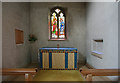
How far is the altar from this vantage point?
13.2ft

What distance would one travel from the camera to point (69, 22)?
519 cm

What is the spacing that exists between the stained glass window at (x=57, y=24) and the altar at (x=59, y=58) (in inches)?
57.4

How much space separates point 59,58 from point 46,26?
2.02 m

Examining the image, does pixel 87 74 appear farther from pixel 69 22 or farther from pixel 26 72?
pixel 69 22

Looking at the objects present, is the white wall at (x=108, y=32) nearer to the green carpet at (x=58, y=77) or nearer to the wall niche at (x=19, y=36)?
the green carpet at (x=58, y=77)

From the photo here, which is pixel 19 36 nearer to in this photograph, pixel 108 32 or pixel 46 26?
pixel 46 26

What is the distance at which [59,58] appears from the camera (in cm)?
402

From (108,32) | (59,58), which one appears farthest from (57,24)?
(108,32)

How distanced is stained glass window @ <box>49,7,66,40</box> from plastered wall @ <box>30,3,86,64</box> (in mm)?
270

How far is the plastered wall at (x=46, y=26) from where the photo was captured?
16.9 feet

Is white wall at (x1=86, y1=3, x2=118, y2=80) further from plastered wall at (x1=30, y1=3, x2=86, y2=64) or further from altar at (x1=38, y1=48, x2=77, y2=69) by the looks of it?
plastered wall at (x1=30, y1=3, x2=86, y2=64)

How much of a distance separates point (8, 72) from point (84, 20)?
433 cm

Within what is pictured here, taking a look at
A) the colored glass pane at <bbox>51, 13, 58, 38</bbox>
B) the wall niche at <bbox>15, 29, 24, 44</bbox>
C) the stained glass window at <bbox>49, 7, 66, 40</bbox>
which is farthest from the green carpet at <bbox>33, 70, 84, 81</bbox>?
the colored glass pane at <bbox>51, 13, 58, 38</bbox>

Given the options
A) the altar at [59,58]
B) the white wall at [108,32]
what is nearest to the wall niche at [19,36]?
the altar at [59,58]
